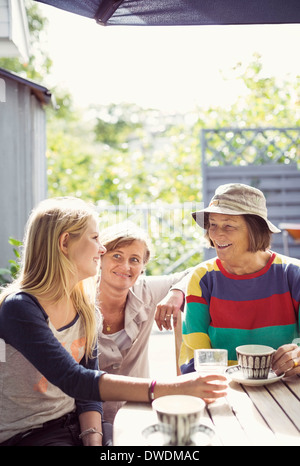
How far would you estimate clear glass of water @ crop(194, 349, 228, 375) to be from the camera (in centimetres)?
150

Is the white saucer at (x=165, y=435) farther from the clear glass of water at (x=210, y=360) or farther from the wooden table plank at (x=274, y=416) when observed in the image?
the clear glass of water at (x=210, y=360)

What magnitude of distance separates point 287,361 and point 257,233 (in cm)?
63

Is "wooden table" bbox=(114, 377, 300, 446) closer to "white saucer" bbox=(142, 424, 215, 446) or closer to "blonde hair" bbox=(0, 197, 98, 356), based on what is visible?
"white saucer" bbox=(142, 424, 215, 446)

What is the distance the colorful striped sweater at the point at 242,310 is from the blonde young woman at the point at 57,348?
0.40 metres

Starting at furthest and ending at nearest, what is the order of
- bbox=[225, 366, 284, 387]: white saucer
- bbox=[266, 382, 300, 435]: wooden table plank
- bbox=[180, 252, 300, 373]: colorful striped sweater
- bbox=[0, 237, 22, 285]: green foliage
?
bbox=[0, 237, 22, 285]: green foliage → bbox=[180, 252, 300, 373]: colorful striped sweater → bbox=[225, 366, 284, 387]: white saucer → bbox=[266, 382, 300, 435]: wooden table plank

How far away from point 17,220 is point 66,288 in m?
3.15

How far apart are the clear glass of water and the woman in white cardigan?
0.56m

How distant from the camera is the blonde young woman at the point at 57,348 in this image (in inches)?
51.8

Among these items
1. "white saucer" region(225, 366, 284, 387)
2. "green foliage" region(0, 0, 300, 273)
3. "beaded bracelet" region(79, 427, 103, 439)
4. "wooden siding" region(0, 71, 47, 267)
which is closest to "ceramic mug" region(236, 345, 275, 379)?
"white saucer" region(225, 366, 284, 387)

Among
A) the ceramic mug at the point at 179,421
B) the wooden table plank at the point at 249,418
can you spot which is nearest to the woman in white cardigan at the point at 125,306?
the wooden table plank at the point at 249,418

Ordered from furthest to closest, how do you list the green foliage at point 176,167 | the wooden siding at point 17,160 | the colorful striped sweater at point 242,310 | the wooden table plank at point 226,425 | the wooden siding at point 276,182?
the green foliage at point 176,167, the wooden siding at point 276,182, the wooden siding at point 17,160, the colorful striped sweater at point 242,310, the wooden table plank at point 226,425

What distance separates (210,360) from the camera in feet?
4.94

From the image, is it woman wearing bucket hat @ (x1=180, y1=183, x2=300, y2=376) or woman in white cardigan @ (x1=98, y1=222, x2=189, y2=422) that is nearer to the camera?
woman wearing bucket hat @ (x1=180, y1=183, x2=300, y2=376)

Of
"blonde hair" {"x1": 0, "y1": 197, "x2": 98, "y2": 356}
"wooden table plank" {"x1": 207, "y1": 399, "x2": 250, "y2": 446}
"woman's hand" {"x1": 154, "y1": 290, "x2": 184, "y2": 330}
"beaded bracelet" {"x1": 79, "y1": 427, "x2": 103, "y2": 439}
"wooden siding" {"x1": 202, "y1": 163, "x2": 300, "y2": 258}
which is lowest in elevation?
"beaded bracelet" {"x1": 79, "y1": 427, "x2": 103, "y2": 439}
